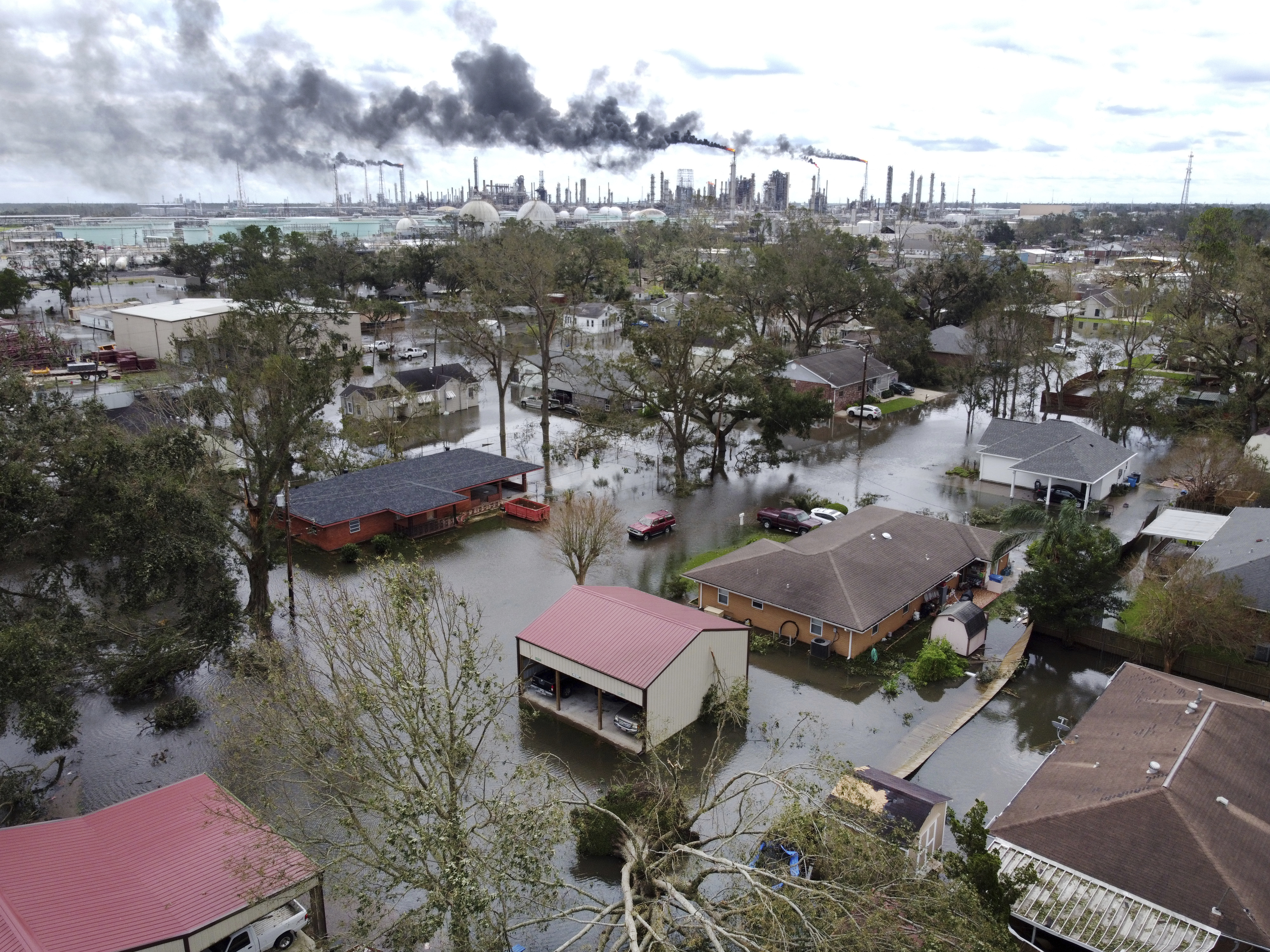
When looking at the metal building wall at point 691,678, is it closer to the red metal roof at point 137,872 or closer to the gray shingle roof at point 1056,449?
the red metal roof at point 137,872

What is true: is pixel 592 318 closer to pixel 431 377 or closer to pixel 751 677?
pixel 431 377

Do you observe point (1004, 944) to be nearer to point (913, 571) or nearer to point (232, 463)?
point (913, 571)

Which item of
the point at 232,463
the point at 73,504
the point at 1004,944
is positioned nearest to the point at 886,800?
the point at 1004,944

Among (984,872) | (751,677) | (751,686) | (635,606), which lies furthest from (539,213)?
(984,872)

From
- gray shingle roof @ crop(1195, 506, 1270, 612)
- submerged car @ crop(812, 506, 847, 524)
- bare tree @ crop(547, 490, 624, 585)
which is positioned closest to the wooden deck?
gray shingle roof @ crop(1195, 506, 1270, 612)

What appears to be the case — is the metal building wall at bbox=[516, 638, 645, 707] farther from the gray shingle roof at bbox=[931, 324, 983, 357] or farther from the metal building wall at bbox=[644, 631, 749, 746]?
the gray shingle roof at bbox=[931, 324, 983, 357]

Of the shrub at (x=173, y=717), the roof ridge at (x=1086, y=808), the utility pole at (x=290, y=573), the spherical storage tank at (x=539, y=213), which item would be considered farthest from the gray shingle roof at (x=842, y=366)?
the spherical storage tank at (x=539, y=213)
